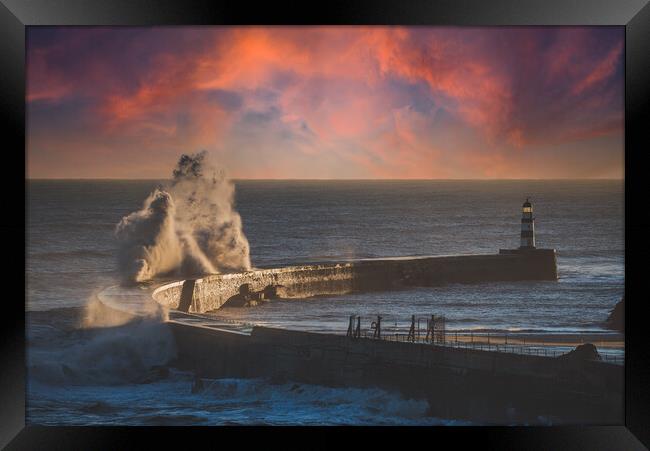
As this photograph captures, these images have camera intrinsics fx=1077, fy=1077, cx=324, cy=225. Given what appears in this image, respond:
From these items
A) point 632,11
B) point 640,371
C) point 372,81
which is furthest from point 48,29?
point 640,371

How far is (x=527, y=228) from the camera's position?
9586 millimetres

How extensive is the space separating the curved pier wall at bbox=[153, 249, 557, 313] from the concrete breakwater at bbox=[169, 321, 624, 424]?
706 mm

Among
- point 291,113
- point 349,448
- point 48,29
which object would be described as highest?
point 48,29

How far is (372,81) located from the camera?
914 centimetres

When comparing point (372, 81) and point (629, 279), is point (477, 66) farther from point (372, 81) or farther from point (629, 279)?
point (629, 279)

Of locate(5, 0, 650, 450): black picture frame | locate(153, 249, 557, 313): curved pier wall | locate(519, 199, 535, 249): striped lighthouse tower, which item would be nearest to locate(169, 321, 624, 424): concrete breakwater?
locate(5, 0, 650, 450): black picture frame

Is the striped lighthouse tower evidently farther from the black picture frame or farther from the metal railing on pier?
the black picture frame

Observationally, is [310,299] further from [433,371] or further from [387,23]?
[387,23]

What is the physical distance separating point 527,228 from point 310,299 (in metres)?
2.07

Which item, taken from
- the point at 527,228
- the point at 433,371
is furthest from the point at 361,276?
the point at 527,228

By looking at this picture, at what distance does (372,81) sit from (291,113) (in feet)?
2.42

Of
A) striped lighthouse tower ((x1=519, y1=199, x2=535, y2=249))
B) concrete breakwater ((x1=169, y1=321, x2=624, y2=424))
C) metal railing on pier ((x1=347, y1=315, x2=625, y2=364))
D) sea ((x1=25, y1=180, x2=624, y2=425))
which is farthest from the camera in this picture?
striped lighthouse tower ((x1=519, y1=199, x2=535, y2=249))

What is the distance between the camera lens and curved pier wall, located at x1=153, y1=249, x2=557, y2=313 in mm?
9500

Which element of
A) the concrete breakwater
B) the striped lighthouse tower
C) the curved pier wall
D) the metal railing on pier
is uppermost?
the striped lighthouse tower
